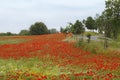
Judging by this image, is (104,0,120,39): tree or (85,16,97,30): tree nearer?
(104,0,120,39): tree

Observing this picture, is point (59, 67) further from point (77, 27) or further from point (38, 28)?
point (38, 28)

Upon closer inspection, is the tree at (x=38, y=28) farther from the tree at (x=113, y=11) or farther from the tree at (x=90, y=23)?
the tree at (x=113, y=11)

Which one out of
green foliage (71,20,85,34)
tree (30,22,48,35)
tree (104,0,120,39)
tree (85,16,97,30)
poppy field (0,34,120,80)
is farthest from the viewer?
tree (30,22,48,35)

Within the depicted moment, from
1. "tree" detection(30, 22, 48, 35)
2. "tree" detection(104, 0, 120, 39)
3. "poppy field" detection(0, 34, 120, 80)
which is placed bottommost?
"poppy field" detection(0, 34, 120, 80)

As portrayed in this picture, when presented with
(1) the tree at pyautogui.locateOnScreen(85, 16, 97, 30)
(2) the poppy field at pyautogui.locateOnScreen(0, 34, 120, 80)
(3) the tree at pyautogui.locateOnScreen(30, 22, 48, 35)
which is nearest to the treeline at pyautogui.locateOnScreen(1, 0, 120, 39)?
(1) the tree at pyautogui.locateOnScreen(85, 16, 97, 30)

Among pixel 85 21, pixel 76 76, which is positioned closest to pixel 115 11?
pixel 85 21

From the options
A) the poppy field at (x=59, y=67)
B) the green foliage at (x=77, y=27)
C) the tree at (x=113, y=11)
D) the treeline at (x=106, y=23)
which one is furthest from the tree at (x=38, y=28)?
the poppy field at (x=59, y=67)

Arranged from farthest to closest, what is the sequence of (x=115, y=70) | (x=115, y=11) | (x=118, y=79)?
(x=115, y=11)
(x=115, y=70)
(x=118, y=79)

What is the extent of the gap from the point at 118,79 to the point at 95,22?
6337 centimetres

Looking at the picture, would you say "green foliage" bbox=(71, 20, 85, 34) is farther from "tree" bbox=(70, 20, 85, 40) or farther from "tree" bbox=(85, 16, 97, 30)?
"tree" bbox=(85, 16, 97, 30)

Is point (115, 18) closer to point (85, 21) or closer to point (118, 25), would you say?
point (118, 25)

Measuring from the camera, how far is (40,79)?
16.1 m

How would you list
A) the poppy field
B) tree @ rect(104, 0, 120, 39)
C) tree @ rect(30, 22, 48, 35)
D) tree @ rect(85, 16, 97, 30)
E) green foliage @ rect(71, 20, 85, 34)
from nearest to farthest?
the poppy field, tree @ rect(104, 0, 120, 39), green foliage @ rect(71, 20, 85, 34), tree @ rect(85, 16, 97, 30), tree @ rect(30, 22, 48, 35)

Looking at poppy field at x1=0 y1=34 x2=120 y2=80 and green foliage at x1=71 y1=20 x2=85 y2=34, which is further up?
green foliage at x1=71 y1=20 x2=85 y2=34
